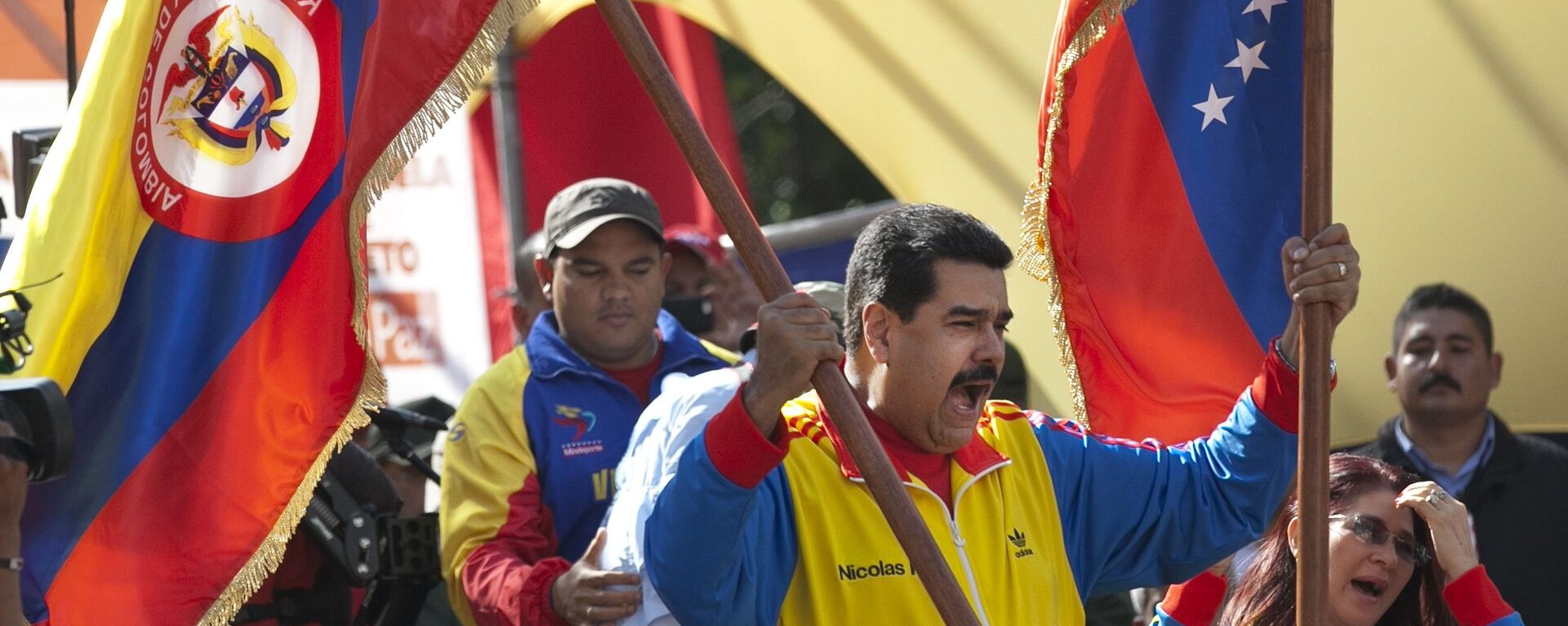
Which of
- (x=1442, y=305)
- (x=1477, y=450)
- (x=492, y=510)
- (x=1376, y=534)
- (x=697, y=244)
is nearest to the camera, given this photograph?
(x=1376, y=534)

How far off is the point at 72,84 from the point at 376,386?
1153 mm

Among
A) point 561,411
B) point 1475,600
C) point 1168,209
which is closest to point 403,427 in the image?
point 561,411

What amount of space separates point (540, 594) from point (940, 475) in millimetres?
1083

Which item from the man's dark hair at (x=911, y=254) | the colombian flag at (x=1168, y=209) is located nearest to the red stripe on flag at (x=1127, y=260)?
the colombian flag at (x=1168, y=209)

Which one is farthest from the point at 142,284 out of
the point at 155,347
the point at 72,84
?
the point at 72,84

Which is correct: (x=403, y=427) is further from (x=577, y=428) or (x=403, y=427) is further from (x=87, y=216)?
(x=87, y=216)

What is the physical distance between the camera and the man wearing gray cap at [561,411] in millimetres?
4125

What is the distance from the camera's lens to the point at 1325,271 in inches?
121

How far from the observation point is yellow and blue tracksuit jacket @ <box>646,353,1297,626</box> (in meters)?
2.89

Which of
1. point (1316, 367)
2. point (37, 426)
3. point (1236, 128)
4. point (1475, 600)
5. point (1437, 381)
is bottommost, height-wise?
point (1475, 600)

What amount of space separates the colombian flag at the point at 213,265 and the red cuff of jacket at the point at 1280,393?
167 cm

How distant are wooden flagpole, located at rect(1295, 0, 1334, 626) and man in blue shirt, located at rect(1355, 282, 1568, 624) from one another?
2.13 m

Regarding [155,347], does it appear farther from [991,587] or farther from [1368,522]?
[1368,522]

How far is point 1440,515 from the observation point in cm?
372
